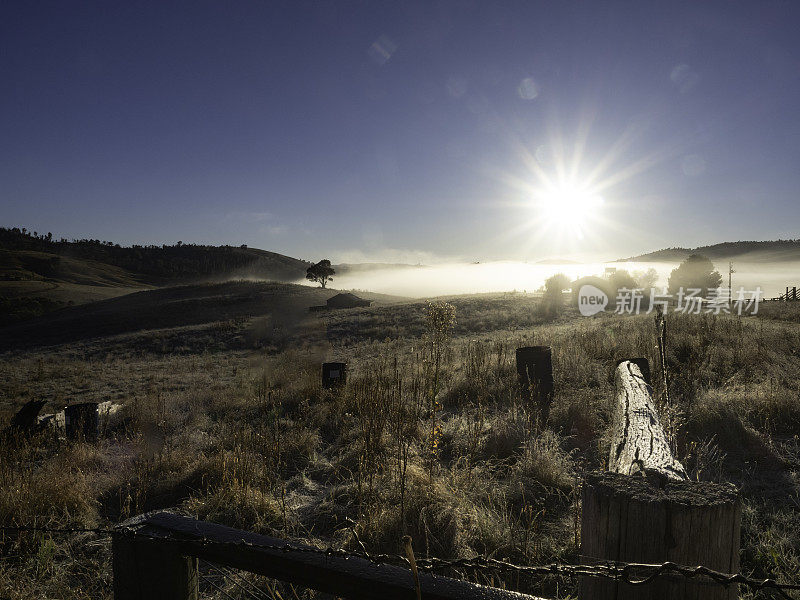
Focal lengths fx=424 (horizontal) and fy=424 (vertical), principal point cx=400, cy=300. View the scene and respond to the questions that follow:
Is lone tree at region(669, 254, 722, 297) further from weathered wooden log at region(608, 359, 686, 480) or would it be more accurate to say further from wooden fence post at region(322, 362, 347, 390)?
weathered wooden log at region(608, 359, 686, 480)

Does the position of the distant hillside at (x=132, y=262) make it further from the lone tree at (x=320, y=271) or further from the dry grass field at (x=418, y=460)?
the dry grass field at (x=418, y=460)

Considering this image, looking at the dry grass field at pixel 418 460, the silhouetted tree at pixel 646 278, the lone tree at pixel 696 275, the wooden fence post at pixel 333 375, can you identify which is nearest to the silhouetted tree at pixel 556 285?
the silhouetted tree at pixel 646 278

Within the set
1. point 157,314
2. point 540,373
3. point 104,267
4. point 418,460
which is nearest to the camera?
point 418,460

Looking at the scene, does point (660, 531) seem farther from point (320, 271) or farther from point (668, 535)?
point (320, 271)

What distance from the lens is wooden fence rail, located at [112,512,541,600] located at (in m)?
1.18

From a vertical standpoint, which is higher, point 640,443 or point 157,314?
point 640,443

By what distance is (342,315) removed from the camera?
1229 inches

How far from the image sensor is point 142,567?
140 centimetres

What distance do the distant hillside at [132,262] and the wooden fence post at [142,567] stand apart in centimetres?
8949

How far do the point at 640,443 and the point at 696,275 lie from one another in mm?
55183

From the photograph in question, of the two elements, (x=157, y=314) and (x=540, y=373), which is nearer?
(x=540, y=373)

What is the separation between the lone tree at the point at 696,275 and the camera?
47.0 metres

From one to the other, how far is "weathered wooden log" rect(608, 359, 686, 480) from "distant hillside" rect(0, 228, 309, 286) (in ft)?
295

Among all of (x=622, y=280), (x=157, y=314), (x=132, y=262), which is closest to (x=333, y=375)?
(x=157, y=314)
